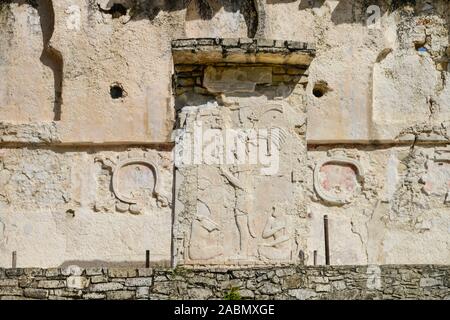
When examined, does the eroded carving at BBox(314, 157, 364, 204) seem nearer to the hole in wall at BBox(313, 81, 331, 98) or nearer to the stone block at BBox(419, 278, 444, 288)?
the hole in wall at BBox(313, 81, 331, 98)

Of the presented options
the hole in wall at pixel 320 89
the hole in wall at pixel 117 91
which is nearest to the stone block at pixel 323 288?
the hole in wall at pixel 320 89

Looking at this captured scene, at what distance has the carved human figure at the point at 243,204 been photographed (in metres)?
12.9

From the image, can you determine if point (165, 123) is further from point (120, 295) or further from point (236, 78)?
point (120, 295)

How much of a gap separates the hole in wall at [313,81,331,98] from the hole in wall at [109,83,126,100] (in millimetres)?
2626

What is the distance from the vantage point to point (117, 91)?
58.6 feet

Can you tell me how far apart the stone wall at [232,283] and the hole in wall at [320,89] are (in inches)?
270

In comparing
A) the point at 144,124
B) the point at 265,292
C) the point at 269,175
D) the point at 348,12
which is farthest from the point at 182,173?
the point at 348,12

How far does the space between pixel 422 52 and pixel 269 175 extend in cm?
571

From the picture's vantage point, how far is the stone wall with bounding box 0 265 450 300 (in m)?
11.1

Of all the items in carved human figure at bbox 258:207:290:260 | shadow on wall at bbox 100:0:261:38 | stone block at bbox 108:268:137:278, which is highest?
shadow on wall at bbox 100:0:261:38

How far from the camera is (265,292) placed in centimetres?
1106

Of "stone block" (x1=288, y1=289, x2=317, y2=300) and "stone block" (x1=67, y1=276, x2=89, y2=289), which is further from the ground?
"stone block" (x1=67, y1=276, x2=89, y2=289)

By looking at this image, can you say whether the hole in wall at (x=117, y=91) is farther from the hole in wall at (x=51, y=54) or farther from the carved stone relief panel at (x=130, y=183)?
the carved stone relief panel at (x=130, y=183)

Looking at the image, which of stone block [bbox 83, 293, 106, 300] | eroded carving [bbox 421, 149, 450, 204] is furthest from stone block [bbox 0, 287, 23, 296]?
eroded carving [bbox 421, 149, 450, 204]
